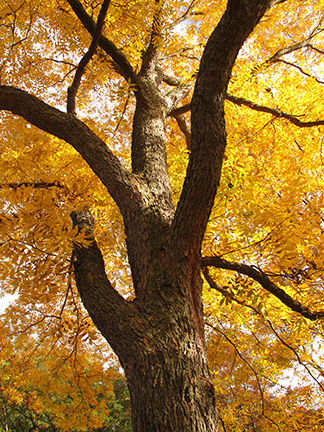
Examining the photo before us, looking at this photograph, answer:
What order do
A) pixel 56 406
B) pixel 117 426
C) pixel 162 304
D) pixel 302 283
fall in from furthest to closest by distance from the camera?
pixel 117 426
pixel 56 406
pixel 302 283
pixel 162 304

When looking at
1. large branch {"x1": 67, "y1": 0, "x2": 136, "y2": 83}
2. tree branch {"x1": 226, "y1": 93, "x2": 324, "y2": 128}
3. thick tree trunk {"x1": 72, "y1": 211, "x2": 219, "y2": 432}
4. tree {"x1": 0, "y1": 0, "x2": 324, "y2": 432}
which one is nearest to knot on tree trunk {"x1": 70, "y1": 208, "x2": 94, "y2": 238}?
tree {"x1": 0, "y1": 0, "x2": 324, "y2": 432}

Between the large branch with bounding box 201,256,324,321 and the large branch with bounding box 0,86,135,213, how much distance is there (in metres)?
0.79

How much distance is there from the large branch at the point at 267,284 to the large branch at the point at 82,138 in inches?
31.1

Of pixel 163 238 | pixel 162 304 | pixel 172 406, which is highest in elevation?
pixel 163 238

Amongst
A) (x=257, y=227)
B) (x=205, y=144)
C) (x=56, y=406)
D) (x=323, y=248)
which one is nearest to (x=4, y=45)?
(x=205, y=144)

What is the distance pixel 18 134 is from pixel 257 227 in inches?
140

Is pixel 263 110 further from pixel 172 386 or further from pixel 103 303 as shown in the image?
pixel 172 386

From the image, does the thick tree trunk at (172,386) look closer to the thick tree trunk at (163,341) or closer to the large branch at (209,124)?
the thick tree trunk at (163,341)

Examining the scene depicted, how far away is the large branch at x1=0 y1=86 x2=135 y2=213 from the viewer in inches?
81.7

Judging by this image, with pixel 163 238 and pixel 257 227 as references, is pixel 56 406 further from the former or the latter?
pixel 257 227

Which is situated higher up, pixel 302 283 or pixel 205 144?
pixel 205 144

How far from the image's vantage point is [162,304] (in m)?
1.56

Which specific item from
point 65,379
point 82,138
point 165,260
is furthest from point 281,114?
point 65,379

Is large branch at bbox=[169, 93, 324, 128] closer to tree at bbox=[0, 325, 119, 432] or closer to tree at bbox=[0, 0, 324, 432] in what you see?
tree at bbox=[0, 0, 324, 432]
